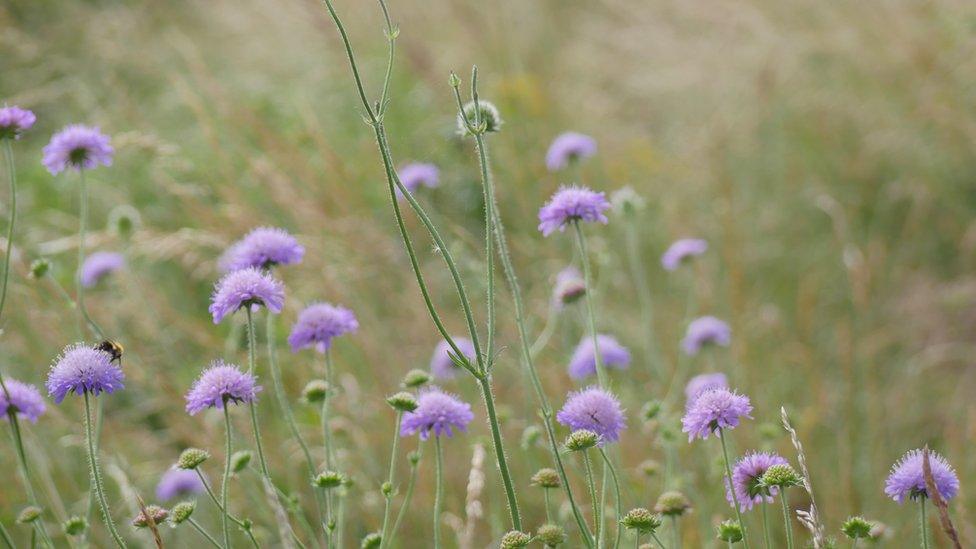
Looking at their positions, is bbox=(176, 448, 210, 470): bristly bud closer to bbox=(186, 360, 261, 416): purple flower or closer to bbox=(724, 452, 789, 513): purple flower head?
bbox=(186, 360, 261, 416): purple flower

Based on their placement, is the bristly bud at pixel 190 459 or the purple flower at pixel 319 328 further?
the purple flower at pixel 319 328

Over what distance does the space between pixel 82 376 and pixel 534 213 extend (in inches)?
115

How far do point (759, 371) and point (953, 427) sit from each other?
756 mm

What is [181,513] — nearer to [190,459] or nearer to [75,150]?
[190,459]

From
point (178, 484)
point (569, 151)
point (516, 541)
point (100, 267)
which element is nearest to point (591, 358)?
point (569, 151)

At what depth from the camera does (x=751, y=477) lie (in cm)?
174

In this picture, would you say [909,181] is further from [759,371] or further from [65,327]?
[65,327]

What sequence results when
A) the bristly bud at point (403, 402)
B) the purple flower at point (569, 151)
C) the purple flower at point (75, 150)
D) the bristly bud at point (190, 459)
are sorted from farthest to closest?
the purple flower at point (569, 151)
the purple flower at point (75, 150)
the bristly bud at point (403, 402)
the bristly bud at point (190, 459)

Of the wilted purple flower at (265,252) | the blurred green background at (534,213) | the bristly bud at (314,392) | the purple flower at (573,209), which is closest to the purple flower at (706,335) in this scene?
the blurred green background at (534,213)

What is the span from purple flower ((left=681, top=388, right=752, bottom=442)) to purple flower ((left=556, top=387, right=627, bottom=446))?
18 cm

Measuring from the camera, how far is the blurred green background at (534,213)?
3352 millimetres

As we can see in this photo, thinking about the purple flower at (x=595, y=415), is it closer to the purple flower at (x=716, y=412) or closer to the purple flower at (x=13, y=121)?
the purple flower at (x=716, y=412)

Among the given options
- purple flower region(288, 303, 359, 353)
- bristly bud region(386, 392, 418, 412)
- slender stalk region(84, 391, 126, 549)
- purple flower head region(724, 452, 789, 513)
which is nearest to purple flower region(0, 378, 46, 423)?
slender stalk region(84, 391, 126, 549)

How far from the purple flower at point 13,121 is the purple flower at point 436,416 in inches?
41.9
